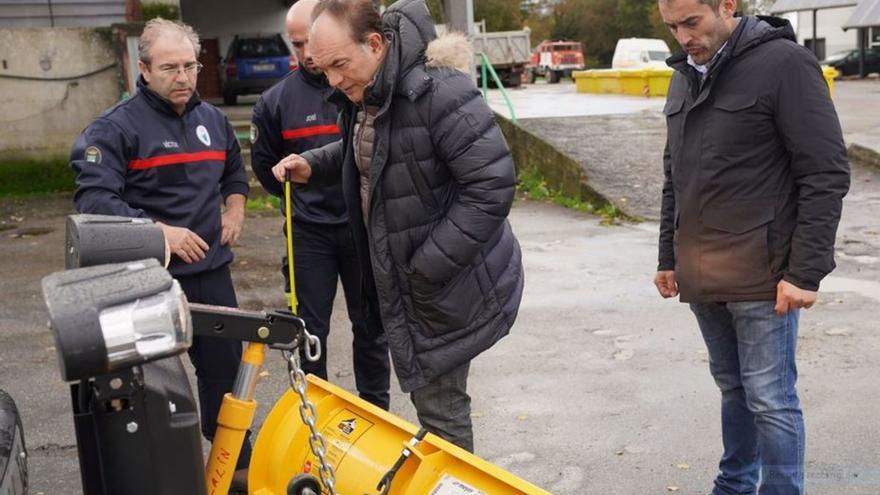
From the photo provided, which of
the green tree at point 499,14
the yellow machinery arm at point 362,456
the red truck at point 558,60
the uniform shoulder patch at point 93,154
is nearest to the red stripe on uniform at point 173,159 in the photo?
the uniform shoulder patch at point 93,154

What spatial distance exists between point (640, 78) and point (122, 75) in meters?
11.3

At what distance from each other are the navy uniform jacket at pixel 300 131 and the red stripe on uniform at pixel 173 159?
1.70ft

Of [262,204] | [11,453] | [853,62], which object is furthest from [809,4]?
[11,453]

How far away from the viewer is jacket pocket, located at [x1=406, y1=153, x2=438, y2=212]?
3.50m

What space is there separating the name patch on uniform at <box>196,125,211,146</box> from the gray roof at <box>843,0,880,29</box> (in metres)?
39.7

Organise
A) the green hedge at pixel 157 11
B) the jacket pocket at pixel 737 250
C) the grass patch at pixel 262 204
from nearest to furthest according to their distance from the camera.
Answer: the jacket pocket at pixel 737 250, the grass patch at pixel 262 204, the green hedge at pixel 157 11

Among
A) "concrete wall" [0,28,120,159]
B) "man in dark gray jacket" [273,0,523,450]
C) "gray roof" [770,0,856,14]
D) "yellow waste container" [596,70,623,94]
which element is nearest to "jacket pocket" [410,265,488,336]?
"man in dark gray jacket" [273,0,523,450]

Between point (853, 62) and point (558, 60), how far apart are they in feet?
50.0

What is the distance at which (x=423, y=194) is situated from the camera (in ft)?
11.6

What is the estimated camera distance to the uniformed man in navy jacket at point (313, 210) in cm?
486

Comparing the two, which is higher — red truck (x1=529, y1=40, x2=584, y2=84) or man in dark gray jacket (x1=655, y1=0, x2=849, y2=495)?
man in dark gray jacket (x1=655, y1=0, x2=849, y2=495)

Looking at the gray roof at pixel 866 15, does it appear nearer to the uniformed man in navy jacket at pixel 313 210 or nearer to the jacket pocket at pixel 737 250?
the uniformed man in navy jacket at pixel 313 210

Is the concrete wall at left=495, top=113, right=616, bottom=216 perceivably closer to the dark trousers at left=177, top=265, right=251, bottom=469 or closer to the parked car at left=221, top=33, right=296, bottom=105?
the dark trousers at left=177, top=265, right=251, bottom=469

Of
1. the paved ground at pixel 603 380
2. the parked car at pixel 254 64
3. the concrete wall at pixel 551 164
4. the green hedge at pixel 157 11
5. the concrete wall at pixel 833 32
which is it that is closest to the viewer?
the paved ground at pixel 603 380
